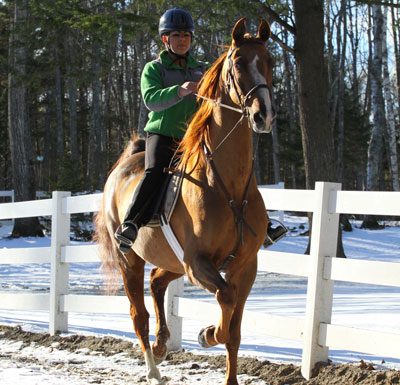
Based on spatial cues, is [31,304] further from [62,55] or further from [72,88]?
[72,88]

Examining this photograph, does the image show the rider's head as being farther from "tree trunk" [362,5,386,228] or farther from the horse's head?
"tree trunk" [362,5,386,228]

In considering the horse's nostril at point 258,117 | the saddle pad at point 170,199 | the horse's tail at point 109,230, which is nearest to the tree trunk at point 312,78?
the horse's tail at point 109,230

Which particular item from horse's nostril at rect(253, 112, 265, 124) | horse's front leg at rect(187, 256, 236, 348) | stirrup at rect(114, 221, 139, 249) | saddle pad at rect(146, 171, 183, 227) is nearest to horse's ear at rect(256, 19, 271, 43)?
horse's nostril at rect(253, 112, 265, 124)

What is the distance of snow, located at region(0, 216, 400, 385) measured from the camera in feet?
22.8

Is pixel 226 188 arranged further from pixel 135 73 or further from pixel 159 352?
pixel 135 73

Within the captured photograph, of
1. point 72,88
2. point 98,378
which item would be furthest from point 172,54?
point 72,88

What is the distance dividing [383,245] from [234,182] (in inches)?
631

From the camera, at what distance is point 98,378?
6785mm

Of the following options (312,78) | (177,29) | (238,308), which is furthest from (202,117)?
(312,78)

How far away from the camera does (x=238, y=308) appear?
18.4 feet

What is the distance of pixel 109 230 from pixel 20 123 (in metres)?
17.7

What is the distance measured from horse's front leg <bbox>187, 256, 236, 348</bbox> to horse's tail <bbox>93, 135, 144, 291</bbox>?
84.9 inches

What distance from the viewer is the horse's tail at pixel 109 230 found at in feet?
24.5

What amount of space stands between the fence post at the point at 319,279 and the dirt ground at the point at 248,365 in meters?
0.16
